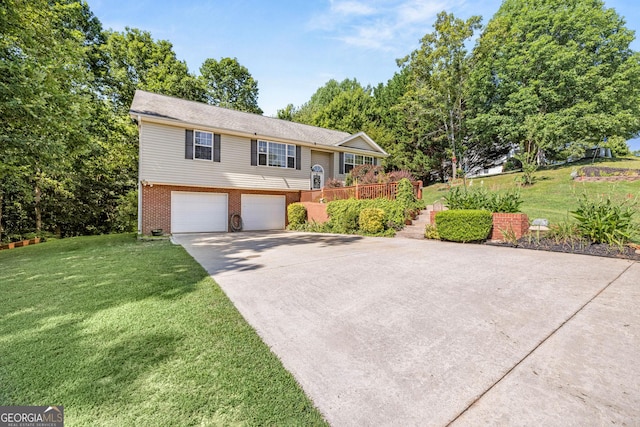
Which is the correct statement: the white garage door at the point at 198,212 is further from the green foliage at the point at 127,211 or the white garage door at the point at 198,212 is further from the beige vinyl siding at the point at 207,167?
the green foliage at the point at 127,211

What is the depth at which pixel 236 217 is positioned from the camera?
1396cm

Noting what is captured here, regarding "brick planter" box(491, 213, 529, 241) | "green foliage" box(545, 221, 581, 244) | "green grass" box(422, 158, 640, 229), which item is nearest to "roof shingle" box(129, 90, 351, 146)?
"green grass" box(422, 158, 640, 229)

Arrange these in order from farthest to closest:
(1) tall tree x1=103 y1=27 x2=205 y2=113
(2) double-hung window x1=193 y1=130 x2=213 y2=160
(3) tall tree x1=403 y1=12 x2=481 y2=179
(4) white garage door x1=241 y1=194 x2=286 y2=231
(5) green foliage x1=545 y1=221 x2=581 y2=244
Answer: (1) tall tree x1=103 y1=27 x2=205 y2=113 → (3) tall tree x1=403 y1=12 x2=481 y2=179 → (4) white garage door x1=241 y1=194 x2=286 y2=231 → (2) double-hung window x1=193 y1=130 x2=213 y2=160 → (5) green foliage x1=545 y1=221 x2=581 y2=244

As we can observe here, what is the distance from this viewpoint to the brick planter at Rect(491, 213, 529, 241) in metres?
7.37

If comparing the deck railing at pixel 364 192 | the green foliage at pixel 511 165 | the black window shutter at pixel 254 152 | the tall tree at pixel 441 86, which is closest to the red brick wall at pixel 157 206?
the black window shutter at pixel 254 152

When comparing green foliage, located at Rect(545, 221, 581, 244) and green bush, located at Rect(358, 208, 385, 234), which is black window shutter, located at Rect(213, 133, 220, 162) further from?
green foliage, located at Rect(545, 221, 581, 244)

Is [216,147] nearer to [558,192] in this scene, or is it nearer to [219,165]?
[219,165]

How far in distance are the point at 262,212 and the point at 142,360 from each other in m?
12.9

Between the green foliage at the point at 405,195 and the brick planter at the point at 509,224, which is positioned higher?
the green foliage at the point at 405,195

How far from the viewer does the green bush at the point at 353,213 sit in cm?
999

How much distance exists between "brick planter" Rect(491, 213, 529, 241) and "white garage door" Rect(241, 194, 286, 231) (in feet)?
34.0

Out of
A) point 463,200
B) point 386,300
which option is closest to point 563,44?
point 463,200

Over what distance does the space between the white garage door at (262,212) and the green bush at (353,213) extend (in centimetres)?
405

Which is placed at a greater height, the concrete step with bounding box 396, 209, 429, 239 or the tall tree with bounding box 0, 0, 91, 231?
the tall tree with bounding box 0, 0, 91, 231
